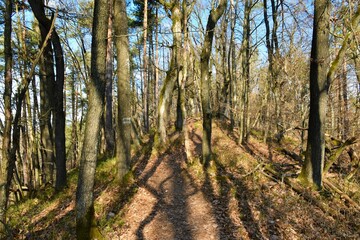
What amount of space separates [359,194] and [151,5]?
50.1 feet

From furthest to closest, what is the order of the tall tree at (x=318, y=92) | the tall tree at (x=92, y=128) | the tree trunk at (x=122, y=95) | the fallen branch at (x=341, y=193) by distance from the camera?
the tree trunk at (x=122, y=95) → the tall tree at (x=318, y=92) → the fallen branch at (x=341, y=193) → the tall tree at (x=92, y=128)

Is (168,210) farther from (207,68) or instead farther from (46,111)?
(46,111)

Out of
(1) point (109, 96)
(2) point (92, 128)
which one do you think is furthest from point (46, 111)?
(2) point (92, 128)

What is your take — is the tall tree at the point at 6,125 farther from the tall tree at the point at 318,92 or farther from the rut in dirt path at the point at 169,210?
the tall tree at the point at 318,92

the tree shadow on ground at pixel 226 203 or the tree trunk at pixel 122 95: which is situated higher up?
the tree trunk at pixel 122 95

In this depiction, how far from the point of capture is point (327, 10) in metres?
7.42

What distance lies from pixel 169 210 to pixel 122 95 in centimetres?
383

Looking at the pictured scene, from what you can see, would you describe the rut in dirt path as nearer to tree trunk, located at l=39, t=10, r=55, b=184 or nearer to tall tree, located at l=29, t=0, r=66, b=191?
tall tree, located at l=29, t=0, r=66, b=191

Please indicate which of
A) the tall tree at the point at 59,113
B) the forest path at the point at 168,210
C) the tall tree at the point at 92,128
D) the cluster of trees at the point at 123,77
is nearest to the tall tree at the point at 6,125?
the cluster of trees at the point at 123,77

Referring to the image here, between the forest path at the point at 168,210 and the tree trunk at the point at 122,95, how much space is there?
1086mm

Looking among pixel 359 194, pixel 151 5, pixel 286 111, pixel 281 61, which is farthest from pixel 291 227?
pixel 151 5

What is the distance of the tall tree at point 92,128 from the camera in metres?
5.22

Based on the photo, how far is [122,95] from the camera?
27.7 feet

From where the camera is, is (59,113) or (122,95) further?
(59,113)
